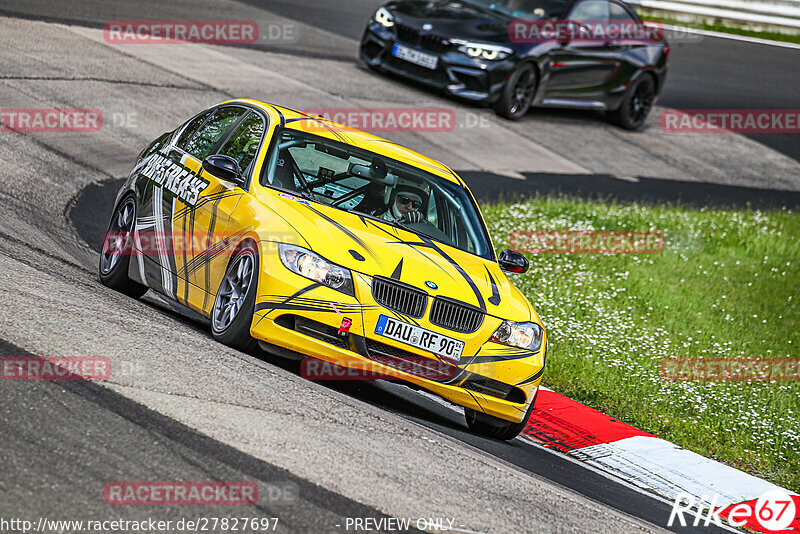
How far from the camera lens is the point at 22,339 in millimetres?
5918

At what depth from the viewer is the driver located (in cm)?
796

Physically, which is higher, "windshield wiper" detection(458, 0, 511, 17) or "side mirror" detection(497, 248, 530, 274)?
"windshield wiper" detection(458, 0, 511, 17)

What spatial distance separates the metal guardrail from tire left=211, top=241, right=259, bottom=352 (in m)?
23.3

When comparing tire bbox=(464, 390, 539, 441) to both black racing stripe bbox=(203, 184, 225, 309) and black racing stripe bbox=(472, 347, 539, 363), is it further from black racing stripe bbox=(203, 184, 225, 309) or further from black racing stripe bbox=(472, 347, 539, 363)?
black racing stripe bbox=(203, 184, 225, 309)

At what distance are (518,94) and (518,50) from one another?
3.01 ft

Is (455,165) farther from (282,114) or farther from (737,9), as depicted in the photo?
(737,9)

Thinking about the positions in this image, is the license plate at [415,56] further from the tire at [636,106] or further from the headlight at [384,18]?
the tire at [636,106]

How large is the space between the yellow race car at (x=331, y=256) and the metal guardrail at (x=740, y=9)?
21604 mm

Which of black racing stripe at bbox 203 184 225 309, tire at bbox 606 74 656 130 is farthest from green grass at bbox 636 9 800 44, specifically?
black racing stripe at bbox 203 184 225 309

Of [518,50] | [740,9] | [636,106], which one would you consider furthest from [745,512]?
[740,9]

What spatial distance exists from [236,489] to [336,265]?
7.47ft

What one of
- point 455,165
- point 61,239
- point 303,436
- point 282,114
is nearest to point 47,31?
point 455,165

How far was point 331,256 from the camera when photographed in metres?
6.90

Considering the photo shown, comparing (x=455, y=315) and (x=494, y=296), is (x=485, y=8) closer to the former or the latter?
(x=494, y=296)
